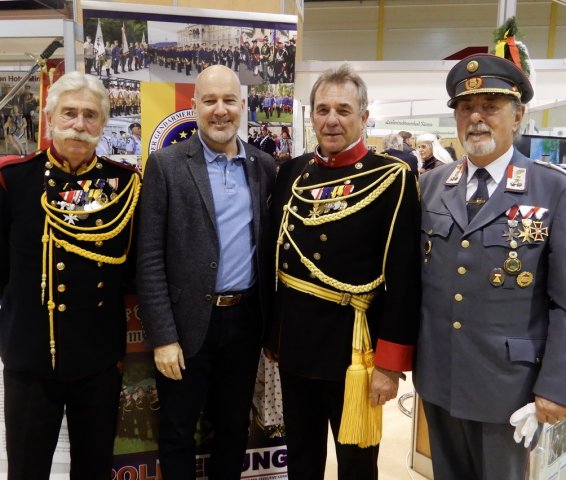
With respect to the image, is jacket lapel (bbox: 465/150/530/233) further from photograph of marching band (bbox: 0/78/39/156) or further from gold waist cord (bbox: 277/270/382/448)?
photograph of marching band (bbox: 0/78/39/156)

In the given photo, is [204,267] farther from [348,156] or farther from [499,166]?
[499,166]

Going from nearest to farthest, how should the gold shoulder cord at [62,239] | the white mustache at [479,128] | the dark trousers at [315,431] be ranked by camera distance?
the white mustache at [479,128]
the gold shoulder cord at [62,239]
the dark trousers at [315,431]

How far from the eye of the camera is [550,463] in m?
2.00

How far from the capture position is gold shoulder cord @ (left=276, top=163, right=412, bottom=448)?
5.59ft

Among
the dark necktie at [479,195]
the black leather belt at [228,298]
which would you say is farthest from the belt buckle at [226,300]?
the dark necktie at [479,195]

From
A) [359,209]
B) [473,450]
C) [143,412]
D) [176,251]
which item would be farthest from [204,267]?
[473,450]

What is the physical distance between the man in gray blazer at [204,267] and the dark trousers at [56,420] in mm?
218

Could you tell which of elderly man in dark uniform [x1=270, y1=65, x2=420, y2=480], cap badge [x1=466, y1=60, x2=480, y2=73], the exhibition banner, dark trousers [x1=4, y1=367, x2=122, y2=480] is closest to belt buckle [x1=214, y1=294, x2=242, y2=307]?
elderly man in dark uniform [x1=270, y1=65, x2=420, y2=480]

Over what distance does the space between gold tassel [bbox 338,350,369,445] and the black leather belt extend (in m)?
0.47

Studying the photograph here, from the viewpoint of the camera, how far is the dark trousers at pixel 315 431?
5.94 feet

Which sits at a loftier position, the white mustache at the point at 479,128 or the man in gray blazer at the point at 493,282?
the white mustache at the point at 479,128

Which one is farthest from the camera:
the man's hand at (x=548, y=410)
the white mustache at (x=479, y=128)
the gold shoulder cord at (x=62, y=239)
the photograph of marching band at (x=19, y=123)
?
the photograph of marching band at (x=19, y=123)

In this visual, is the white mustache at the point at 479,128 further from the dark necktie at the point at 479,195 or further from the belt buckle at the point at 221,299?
the belt buckle at the point at 221,299

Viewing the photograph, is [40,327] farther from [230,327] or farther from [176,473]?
[176,473]
